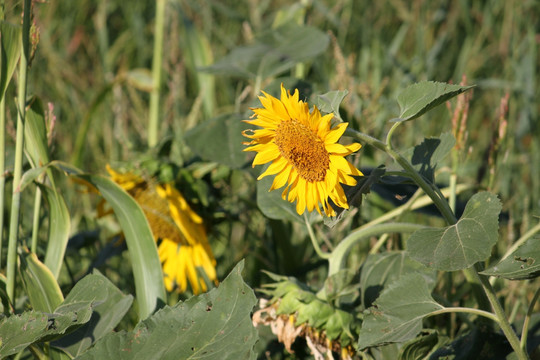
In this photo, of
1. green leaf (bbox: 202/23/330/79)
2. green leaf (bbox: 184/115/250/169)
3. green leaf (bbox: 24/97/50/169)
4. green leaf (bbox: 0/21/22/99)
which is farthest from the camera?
green leaf (bbox: 202/23/330/79)

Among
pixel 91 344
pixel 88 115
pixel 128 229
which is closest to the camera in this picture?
pixel 91 344

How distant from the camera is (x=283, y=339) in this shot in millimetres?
803

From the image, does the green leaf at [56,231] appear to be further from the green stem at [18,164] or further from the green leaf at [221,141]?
the green leaf at [221,141]

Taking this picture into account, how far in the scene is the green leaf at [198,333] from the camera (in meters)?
0.65

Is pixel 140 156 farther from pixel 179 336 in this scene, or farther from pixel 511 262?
pixel 511 262

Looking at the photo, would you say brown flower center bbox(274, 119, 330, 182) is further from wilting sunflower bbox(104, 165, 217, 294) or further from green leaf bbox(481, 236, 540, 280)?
wilting sunflower bbox(104, 165, 217, 294)

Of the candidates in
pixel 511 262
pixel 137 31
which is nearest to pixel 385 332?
pixel 511 262

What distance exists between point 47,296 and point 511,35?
139cm

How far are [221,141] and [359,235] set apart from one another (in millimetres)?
322

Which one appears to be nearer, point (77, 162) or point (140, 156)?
point (140, 156)

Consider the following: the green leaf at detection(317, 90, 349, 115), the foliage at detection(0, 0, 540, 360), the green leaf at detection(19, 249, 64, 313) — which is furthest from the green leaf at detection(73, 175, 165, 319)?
the green leaf at detection(317, 90, 349, 115)

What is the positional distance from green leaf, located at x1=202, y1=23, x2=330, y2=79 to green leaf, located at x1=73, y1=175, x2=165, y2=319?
1.34ft

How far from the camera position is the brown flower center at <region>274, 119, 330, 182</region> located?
Answer: 63cm

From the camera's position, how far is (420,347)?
2.54ft
